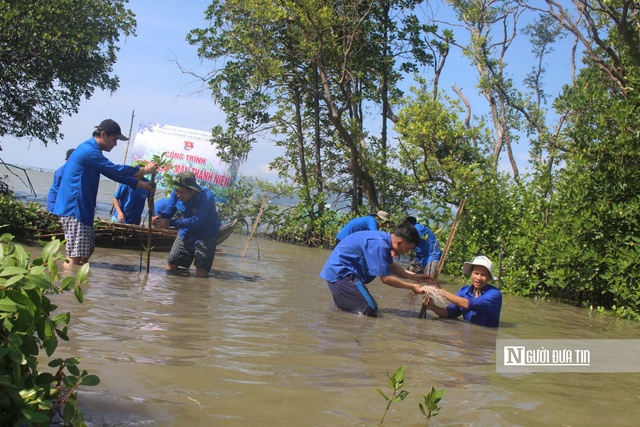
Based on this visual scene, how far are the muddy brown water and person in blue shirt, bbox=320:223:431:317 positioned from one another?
24 cm

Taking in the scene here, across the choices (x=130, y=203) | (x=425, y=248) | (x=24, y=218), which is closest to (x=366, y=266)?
(x=425, y=248)

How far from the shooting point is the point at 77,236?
25.7 feet

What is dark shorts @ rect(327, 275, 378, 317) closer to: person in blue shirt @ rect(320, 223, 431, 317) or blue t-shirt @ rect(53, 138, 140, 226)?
person in blue shirt @ rect(320, 223, 431, 317)

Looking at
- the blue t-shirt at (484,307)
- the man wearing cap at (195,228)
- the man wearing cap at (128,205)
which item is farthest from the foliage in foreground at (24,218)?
the blue t-shirt at (484,307)

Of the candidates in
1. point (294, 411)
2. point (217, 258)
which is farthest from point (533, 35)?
point (294, 411)

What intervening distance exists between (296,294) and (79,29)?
11596mm

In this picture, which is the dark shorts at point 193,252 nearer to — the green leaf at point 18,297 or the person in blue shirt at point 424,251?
the person in blue shirt at point 424,251

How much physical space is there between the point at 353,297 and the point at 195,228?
298cm

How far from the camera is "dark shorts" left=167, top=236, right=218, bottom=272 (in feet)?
30.6

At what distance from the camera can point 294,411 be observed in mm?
3561

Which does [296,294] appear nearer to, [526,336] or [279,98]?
[526,336]

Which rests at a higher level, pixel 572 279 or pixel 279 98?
pixel 279 98

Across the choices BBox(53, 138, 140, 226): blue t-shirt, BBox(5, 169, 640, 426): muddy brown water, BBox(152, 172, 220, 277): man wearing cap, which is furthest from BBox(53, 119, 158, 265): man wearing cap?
BBox(152, 172, 220, 277): man wearing cap

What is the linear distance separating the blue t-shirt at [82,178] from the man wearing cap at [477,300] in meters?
4.17
